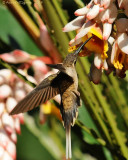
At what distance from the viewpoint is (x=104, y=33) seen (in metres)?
1.00

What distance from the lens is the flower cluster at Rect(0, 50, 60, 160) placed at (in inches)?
53.9

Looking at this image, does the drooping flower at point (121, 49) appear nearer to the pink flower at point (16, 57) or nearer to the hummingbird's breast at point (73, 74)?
the hummingbird's breast at point (73, 74)

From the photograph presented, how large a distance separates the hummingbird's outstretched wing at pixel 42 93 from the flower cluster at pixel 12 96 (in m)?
0.17

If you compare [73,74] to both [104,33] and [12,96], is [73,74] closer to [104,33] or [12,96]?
[104,33]

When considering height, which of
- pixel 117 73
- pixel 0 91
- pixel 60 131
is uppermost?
pixel 60 131

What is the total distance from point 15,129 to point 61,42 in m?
0.33

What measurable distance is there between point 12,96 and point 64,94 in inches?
9.5

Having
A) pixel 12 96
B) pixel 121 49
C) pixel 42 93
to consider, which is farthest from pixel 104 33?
pixel 12 96

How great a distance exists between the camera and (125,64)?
1.04 metres

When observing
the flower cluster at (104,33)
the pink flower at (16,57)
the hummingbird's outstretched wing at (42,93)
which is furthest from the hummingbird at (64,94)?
the pink flower at (16,57)

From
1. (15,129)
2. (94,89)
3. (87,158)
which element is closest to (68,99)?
(94,89)

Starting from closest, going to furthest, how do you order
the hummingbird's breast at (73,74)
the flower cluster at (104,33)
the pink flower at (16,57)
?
1. the flower cluster at (104,33)
2. the hummingbird's breast at (73,74)
3. the pink flower at (16,57)

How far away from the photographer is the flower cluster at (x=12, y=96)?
1369 millimetres

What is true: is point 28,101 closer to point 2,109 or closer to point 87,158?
point 2,109
